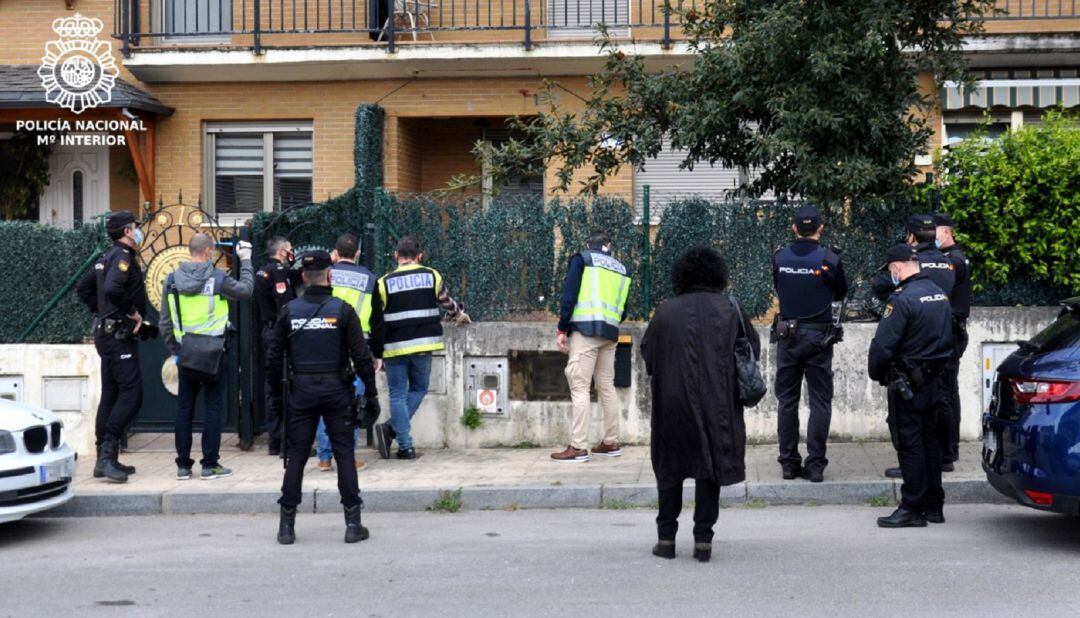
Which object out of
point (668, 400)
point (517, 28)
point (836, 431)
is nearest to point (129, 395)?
point (668, 400)

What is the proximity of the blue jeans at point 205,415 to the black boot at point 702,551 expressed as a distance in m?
4.54

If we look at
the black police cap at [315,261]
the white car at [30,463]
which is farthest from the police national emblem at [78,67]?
the black police cap at [315,261]

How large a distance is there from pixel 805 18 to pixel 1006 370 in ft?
12.8

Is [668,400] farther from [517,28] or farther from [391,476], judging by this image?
[517,28]

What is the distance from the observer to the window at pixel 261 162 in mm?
17031

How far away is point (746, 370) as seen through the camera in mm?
7523

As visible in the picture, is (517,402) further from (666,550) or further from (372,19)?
(372,19)

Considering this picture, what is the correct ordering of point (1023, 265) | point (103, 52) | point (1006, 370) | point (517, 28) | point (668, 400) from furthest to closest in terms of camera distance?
point (103, 52) < point (517, 28) < point (1023, 265) < point (1006, 370) < point (668, 400)

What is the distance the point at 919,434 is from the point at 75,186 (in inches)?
505

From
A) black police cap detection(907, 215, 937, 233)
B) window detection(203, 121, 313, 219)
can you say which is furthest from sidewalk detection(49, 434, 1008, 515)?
window detection(203, 121, 313, 219)

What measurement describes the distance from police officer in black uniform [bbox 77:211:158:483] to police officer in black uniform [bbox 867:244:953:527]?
5757mm

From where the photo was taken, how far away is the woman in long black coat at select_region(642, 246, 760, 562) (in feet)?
24.5

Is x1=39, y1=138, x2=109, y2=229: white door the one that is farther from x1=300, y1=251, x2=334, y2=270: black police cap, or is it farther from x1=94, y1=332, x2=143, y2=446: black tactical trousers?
x1=300, y1=251, x2=334, y2=270: black police cap

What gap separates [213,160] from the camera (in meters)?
17.1
